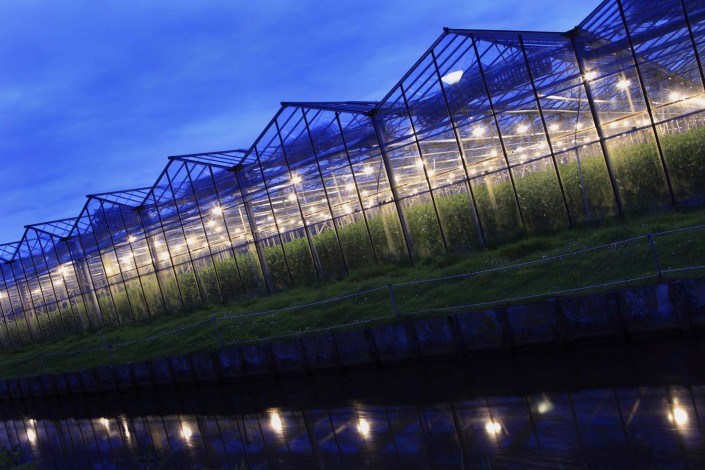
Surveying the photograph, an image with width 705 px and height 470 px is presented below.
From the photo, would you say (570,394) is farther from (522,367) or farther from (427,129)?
(427,129)

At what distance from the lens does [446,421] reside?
8359mm

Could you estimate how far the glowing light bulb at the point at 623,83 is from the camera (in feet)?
54.1

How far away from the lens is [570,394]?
8.05 m

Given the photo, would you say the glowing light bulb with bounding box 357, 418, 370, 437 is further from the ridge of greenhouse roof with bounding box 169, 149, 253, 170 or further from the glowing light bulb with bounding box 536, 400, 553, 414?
the ridge of greenhouse roof with bounding box 169, 149, 253, 170

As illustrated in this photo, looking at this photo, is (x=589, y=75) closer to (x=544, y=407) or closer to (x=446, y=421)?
(x=544, y=407)

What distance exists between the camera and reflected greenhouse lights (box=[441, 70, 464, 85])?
19172 millimetres

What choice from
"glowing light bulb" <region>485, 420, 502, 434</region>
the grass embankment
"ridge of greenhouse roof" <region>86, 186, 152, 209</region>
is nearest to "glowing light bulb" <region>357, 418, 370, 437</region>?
"glowing light bulb" <region>485, 420, 502, 434</region>

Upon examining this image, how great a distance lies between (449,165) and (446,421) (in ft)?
40.8

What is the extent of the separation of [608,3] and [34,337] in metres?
37.9

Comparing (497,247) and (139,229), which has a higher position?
(139,229)

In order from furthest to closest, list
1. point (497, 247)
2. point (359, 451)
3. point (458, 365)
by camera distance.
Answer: point (497, 247) → point (458, 365) → point (359, 451)

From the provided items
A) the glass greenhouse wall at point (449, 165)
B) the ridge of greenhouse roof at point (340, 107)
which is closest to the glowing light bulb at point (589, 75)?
the glass greenhouse wall at point (449, 165)

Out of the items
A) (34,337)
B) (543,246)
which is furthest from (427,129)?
(34,337)

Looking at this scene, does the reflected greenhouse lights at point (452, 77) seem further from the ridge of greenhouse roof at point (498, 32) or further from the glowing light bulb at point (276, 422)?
the glowing light bulb at point (276, 422)
